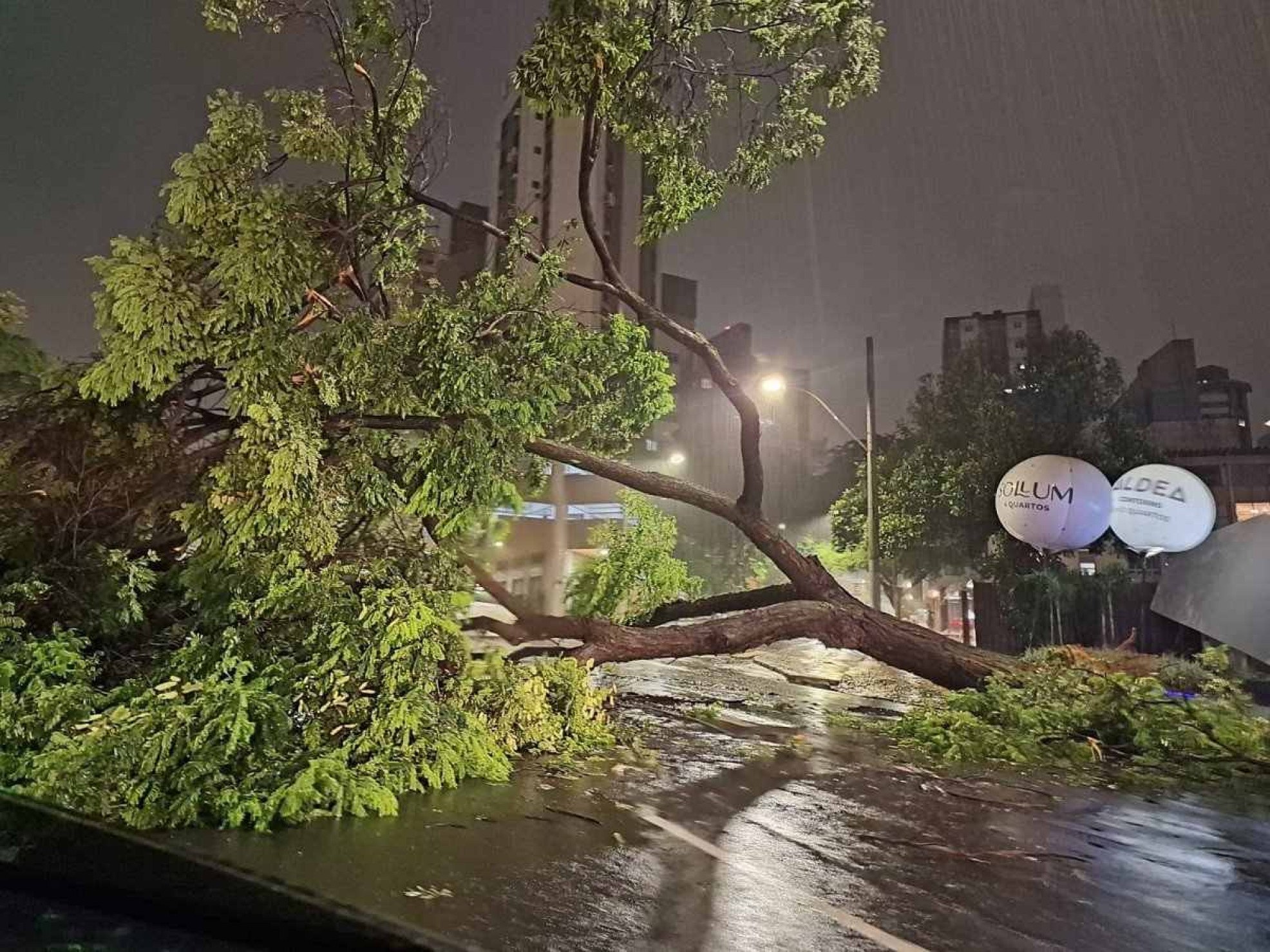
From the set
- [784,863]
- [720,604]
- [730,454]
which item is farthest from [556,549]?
[730,454]

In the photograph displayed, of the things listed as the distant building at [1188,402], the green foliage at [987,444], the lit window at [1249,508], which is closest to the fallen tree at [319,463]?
the green foliage at [987,444]

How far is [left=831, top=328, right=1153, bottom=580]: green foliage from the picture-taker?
18.9 m

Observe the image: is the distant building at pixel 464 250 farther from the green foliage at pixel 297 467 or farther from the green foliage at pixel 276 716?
the green foliage at pixel 276 716

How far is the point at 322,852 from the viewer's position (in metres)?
4.52

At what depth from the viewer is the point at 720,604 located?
10586 millimetres

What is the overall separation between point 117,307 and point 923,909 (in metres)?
6.55

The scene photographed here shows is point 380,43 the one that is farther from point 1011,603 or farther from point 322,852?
point 1011,603

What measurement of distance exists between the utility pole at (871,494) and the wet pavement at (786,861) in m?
7.73

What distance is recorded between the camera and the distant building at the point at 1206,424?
26.8 metres

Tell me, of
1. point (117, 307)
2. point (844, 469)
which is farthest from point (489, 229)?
point (844, 469)

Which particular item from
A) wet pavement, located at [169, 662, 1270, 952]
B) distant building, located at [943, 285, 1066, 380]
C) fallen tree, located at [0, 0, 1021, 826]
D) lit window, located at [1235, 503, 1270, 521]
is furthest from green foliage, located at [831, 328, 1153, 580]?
wet pavement, located at [169, 662, 1270, 952]

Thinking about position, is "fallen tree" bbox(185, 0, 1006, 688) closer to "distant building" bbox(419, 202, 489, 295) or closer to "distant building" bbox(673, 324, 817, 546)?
"distant building" bbox(419, 202, 489, 295)

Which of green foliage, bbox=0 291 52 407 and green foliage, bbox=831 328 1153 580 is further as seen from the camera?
green foliage, bbox=831 328 1153 580

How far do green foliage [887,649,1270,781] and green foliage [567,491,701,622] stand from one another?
10.1ft
